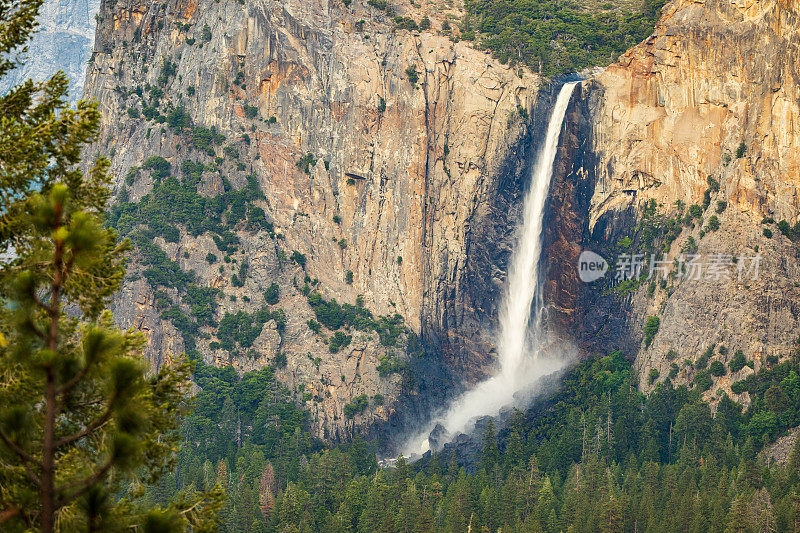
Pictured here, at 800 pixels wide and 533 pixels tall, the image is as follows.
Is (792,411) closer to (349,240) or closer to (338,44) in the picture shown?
(349,240)

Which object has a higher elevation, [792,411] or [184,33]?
[184,33]

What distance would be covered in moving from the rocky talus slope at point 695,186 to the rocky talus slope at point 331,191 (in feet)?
29.5

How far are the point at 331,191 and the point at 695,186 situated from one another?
39286 millimetres

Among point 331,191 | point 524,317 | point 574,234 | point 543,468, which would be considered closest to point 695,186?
point 574,234

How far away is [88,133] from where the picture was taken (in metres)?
26.2

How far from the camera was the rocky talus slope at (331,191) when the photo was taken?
115m

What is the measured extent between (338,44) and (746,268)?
52.6 m

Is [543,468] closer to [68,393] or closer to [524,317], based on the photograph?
[524,317]

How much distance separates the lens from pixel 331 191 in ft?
401

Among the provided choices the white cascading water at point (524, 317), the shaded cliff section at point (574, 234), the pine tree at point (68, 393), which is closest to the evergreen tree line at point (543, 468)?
the shaded cliff section at point (574, 234)

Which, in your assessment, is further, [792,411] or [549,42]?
[549,42]

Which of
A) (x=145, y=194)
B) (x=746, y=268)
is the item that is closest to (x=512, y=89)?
(x=746, y=268)

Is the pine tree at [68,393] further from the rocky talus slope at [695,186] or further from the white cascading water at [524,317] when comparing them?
the white cascading water at [524,317]

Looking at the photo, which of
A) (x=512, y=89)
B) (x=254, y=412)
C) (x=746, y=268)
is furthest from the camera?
(x=512, y=89)
